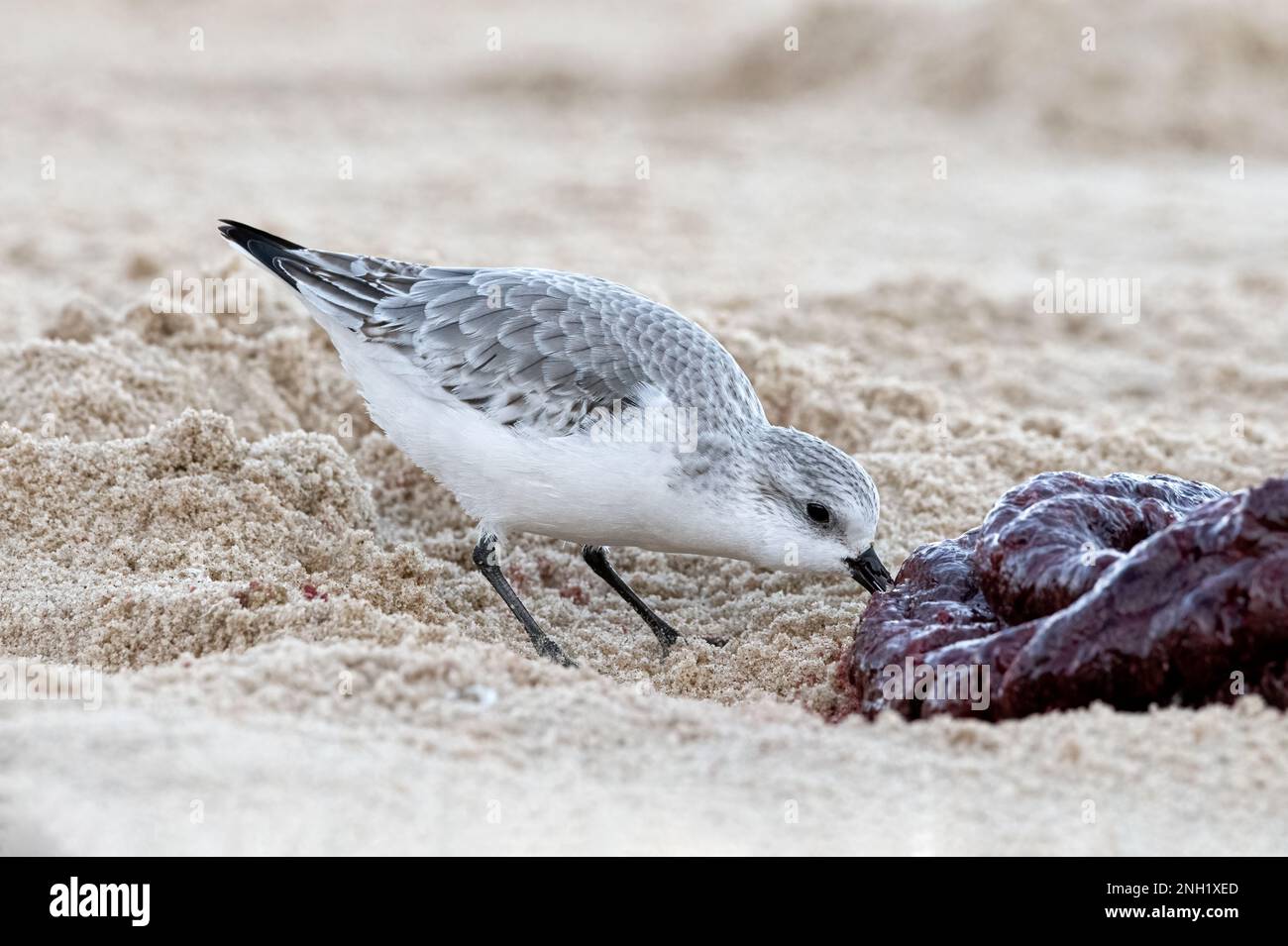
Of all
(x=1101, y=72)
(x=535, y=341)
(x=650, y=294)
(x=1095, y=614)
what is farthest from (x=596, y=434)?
(x=1101, y=72)

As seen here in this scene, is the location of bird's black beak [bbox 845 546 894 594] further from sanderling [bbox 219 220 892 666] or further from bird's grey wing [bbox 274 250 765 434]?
bird's grey wing [bbox 274 250 765 434]

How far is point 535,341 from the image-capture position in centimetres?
427

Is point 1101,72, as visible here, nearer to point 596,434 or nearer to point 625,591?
point 625,591

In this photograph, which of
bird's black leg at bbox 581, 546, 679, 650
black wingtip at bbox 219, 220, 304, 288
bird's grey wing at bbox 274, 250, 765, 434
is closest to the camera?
bird's grey wing at bbox 274, 250, 765, 434

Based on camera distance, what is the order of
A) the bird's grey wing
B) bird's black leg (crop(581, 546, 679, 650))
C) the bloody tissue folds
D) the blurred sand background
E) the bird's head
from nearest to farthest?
the blurred sand background → the bloody tissue folds → the bird's head → the bird's grey wing → bird's black leg (crop(581, 546, 679, 650))

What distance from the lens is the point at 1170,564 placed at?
3.11 metres

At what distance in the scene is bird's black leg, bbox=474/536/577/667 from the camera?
13.4 ft

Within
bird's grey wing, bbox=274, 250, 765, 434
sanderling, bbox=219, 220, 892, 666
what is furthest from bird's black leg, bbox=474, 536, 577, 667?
bird's grey wing, bbox=274, 250, 765, 434

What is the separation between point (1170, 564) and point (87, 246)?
6.39 meters

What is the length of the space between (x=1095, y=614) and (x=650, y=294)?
3.53 meters

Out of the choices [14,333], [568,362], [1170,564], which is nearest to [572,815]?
[1170,564]

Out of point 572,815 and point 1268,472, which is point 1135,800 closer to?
point 572,815

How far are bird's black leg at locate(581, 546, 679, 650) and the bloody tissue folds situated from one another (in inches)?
30.2

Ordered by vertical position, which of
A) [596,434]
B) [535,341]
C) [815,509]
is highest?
[535,341]
